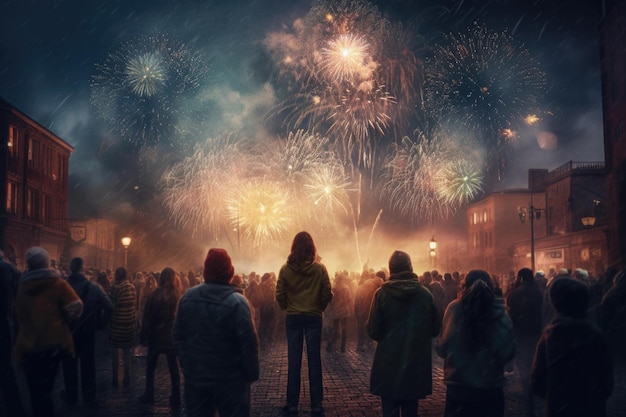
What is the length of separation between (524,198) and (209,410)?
65360mm

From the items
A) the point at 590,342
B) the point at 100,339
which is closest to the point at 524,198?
the point at 100,339

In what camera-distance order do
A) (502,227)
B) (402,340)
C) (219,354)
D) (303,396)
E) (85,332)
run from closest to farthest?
(219,354) → (402,340) → (85,332) → (303,396) → (502,227)

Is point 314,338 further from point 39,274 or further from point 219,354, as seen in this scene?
point 39,274

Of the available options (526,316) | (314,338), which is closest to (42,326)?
(314,338)

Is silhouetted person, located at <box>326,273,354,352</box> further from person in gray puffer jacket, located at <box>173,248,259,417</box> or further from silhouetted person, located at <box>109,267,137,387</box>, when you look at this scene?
person in gray puffer jacket, located at <box>173,248,259,417</box>

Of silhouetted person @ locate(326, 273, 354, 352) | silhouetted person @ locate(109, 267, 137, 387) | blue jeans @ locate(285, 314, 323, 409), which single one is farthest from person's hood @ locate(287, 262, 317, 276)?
silhouetted person @ locate(326, 273, 354, 352)

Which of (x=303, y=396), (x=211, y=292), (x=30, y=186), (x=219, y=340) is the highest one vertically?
(x=30, y=186)

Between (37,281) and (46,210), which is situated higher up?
(46,210)

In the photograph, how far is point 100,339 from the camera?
54.1 feet

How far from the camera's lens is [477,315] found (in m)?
4.48

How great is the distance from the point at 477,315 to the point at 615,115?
2865cm

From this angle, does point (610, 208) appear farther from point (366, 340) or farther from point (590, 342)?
point (590, 342)

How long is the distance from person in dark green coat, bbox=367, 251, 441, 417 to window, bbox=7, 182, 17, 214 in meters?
36.5

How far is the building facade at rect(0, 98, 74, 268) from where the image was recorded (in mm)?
35188
